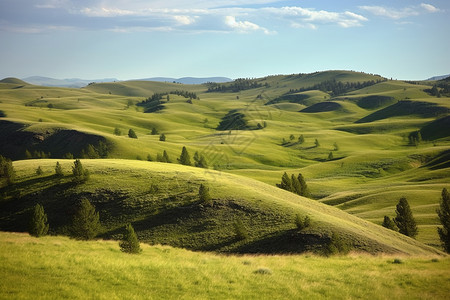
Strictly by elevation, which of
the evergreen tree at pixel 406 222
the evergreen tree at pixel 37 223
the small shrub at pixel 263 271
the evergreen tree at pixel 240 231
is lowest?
the evergreen tree at pixel 406 222

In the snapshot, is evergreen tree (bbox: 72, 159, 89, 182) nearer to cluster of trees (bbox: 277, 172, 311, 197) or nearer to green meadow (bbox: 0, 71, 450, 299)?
green meadow (bbox: 0, 71, 450, 299)

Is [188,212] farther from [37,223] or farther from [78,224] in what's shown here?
[37,223]

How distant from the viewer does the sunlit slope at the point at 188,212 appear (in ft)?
119

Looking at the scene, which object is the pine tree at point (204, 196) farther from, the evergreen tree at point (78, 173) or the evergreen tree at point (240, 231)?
the evergreen tree at point (78, 173)

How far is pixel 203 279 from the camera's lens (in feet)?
58.3

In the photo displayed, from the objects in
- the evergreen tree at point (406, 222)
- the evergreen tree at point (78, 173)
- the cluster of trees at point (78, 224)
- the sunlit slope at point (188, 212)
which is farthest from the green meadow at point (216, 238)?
the cluster of trees at point (78, 224)

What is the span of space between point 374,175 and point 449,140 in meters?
84.8

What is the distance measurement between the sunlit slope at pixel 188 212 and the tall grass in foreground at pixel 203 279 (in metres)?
14.4

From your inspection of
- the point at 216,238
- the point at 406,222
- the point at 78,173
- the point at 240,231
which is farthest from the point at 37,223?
the point at 406,222

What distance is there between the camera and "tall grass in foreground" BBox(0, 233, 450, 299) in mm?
15273

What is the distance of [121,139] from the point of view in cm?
12575

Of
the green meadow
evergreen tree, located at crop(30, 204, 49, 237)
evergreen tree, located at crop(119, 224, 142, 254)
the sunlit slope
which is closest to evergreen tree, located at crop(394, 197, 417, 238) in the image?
the green meadow

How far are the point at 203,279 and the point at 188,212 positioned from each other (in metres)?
25.6

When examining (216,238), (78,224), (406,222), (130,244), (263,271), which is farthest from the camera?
(406,222)
